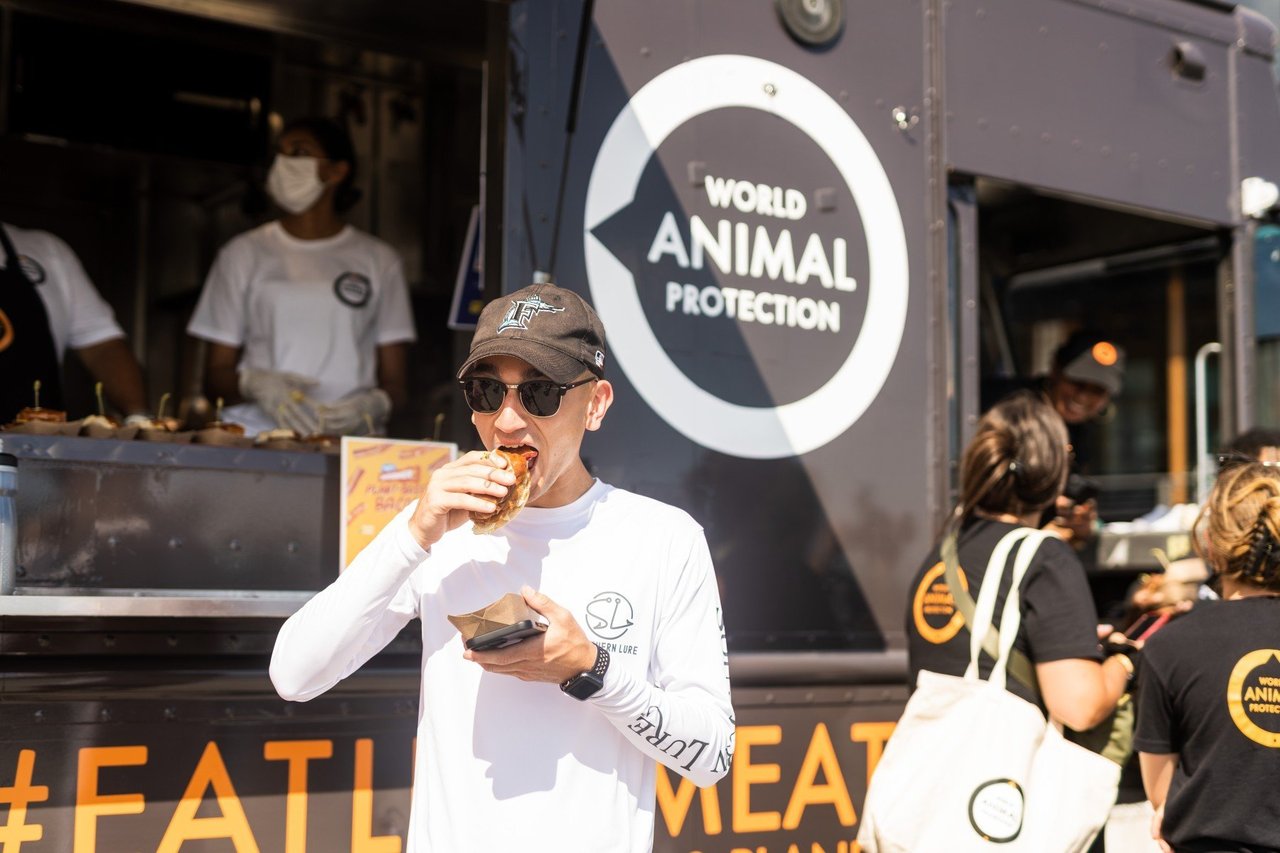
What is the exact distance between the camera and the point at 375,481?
3.06 m

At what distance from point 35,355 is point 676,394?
5.78ft

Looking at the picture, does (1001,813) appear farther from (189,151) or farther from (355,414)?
(189,151)

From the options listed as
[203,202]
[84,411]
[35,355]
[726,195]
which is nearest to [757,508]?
[726,195]

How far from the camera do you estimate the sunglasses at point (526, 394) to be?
1.94 metres

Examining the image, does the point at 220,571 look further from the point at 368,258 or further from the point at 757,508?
the point at 368,258

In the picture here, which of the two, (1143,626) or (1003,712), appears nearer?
(1003,712)

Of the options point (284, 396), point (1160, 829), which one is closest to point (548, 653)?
point (1160, 829)

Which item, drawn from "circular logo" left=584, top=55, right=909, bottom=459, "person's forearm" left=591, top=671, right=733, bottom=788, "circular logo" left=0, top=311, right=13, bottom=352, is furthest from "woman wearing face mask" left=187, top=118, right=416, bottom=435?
"person's forearm" left=591, top=671, right=733, bottom=788

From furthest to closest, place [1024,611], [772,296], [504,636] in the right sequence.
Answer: [772,296], [1024,611], [504,636]

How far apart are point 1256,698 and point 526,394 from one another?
146cm

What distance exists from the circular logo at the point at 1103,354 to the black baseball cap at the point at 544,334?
3.40 m

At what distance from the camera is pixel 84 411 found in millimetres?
4727

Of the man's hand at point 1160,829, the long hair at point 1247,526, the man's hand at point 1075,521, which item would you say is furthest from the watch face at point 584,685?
the man's hand at point 1075,521

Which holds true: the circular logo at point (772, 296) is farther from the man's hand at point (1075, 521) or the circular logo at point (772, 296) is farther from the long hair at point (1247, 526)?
the long hair at point (1247, 526)
